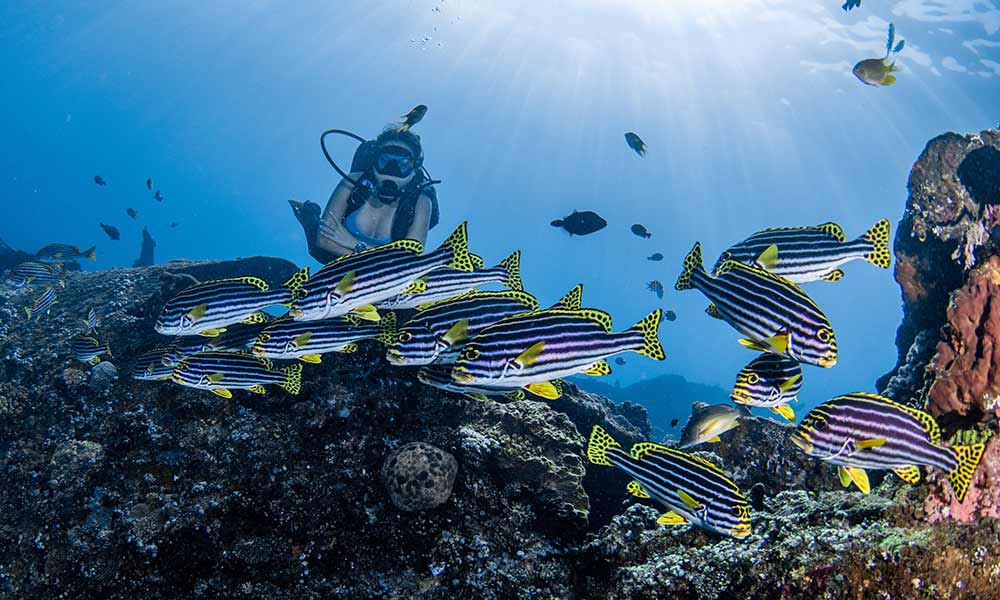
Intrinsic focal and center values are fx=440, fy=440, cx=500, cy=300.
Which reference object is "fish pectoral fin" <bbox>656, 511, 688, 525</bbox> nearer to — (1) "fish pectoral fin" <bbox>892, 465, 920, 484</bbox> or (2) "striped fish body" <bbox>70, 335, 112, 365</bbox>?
(1) "fish pectoral fin" <bbox>892, 465, 920, 484</bbox>

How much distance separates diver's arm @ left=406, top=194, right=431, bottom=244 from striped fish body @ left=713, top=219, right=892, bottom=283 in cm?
796

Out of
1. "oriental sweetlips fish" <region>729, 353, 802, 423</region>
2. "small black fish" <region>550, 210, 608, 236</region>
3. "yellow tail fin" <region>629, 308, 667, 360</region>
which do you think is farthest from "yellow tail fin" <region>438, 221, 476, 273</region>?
"small black fish" <region>550, 210, 608, 236</region>

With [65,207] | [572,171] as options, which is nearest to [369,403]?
[572,171]

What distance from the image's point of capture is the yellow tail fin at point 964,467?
2887 millimetres

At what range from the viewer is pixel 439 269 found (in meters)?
4.13

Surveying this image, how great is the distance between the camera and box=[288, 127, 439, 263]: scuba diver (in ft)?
33.2

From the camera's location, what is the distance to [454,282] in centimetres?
416

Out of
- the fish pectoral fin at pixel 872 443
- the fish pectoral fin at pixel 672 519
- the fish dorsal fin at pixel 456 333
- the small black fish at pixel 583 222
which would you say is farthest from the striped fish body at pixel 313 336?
the small black fish at pixel 583 222

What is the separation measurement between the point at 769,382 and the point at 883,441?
690mm

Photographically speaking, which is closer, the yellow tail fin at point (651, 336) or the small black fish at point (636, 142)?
the yellow tail fin at point (651, 336)

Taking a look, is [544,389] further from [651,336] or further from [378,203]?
[378,203]

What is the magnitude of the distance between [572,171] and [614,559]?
107m

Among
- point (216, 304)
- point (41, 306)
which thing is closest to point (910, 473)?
point (216, 304)

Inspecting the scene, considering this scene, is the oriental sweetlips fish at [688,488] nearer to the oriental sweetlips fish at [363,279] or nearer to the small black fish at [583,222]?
the oriental sweetlips fish at [363,279]
